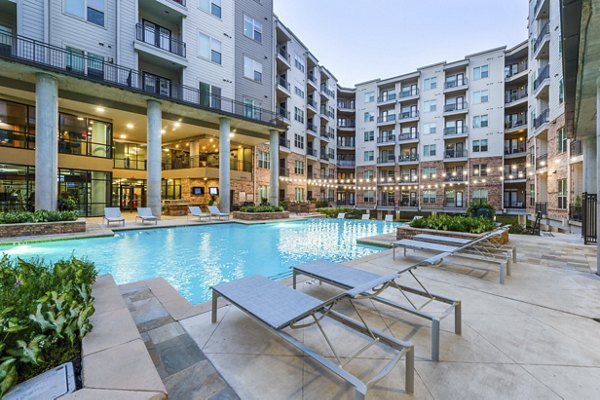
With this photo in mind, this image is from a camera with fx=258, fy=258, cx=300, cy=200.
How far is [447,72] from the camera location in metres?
31.7

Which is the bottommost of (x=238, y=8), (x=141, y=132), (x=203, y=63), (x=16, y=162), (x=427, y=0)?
(x=16, y=162)

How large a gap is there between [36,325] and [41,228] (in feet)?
38.2

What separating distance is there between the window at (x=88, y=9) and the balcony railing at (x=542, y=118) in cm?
3015

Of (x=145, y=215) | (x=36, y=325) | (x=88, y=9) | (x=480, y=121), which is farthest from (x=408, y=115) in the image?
(x=36, y=325)

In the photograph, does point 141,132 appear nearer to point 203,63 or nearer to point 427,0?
point 203,63

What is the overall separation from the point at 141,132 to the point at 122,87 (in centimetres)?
855

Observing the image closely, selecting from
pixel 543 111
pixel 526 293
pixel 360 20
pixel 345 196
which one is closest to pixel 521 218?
pixel 543 111

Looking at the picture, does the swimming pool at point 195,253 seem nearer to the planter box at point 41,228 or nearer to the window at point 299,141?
the planter box at point 41,228

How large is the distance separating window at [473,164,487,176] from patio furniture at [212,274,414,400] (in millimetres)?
33392

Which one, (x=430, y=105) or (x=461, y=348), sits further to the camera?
(x=430, y=105)

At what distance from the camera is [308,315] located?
2189mm

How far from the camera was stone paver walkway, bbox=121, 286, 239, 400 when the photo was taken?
206 cm

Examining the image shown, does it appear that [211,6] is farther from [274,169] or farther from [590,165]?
[590,165]

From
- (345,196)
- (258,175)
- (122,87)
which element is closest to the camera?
(122,87)
